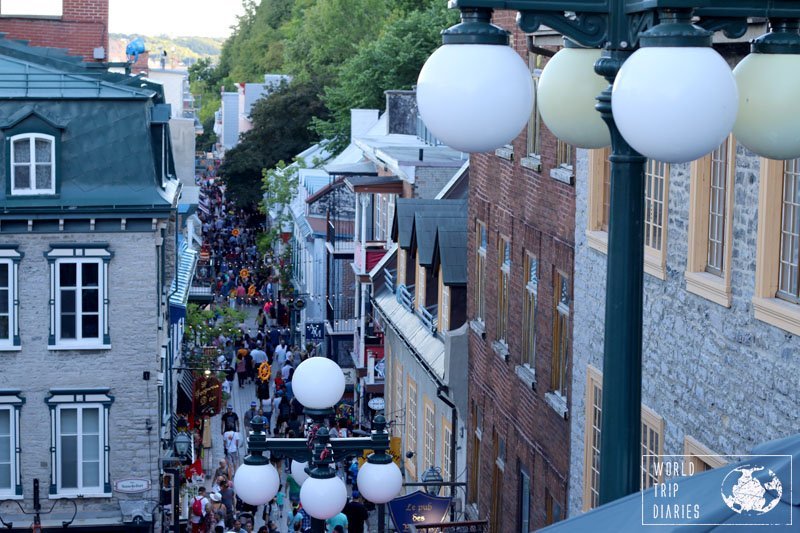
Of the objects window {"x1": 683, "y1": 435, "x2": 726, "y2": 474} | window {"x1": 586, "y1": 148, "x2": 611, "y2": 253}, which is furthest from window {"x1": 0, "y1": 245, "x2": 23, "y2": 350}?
window {"x1": 683, "y1": 435, "x2": 726, "y2": 474}

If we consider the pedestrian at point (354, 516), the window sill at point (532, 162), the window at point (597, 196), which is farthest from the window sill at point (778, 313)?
the pedestrian at point (354, 516)

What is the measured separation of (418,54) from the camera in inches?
2279

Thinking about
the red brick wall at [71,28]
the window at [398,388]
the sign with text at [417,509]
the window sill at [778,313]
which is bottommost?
the window at [398,388]

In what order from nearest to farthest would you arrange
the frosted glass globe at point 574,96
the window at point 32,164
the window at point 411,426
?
the frosted glass globe at point 574,96
the window at point 32,164
the window at point 411,426

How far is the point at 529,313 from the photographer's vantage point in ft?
62.2

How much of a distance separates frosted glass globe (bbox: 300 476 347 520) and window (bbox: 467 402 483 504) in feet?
38.7

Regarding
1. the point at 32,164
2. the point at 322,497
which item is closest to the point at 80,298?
the point at 32,164

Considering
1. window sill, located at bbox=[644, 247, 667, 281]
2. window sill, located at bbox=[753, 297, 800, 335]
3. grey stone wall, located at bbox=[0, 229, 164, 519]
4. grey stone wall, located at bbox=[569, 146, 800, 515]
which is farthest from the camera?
grey stone wall, located at bbox=[0, 229, 164, 519]

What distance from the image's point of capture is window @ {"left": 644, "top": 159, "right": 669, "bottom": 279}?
12383mm

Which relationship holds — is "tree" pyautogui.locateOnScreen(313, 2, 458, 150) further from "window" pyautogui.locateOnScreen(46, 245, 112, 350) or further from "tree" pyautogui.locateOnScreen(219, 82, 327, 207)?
"window" pyautogui.locateOnScreen(46, 245, 112, 350)

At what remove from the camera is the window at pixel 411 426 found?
29609mm

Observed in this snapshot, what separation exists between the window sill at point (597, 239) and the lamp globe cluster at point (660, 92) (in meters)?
9.70

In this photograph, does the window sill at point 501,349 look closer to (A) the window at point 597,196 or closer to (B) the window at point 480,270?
(B) the window at point 480,270

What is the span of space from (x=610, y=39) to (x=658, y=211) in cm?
826
